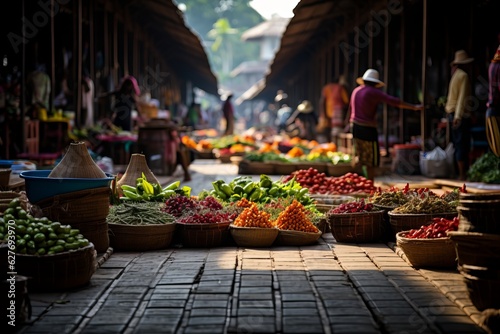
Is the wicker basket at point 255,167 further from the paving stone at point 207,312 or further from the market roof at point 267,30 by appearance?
the market roof at point 267,30

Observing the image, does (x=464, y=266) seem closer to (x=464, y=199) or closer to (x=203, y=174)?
(x=464, y=199)

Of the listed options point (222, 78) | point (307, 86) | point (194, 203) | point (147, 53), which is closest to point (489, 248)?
point (194, 203)

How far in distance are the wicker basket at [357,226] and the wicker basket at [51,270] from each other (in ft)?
9.06

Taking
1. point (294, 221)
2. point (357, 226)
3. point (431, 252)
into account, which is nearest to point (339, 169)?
point (357, 226)

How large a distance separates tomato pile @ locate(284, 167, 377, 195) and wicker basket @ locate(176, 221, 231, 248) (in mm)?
2853

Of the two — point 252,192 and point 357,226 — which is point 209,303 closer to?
point 357,226

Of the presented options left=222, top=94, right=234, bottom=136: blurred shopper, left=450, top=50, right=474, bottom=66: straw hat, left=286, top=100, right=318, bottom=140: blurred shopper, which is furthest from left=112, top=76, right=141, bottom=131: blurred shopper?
left=222, top=94, right=234, bottom=136: blurred shopper

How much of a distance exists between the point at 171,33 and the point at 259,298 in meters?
21.8

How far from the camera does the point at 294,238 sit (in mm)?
6664

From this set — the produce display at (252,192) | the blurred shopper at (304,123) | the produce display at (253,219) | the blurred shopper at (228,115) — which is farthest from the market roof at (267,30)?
the produce display at (253,219)

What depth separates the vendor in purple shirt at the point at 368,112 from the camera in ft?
35.9

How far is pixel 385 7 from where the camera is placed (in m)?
16.0

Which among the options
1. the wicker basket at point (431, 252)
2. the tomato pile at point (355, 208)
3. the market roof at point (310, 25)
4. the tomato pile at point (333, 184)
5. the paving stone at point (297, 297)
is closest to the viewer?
the paving stone at point (297, 297)

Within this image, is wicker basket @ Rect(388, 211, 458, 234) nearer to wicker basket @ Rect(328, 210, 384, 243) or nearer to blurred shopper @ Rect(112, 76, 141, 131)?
wicker basket @ Rect(328, 210, 384, 243)
